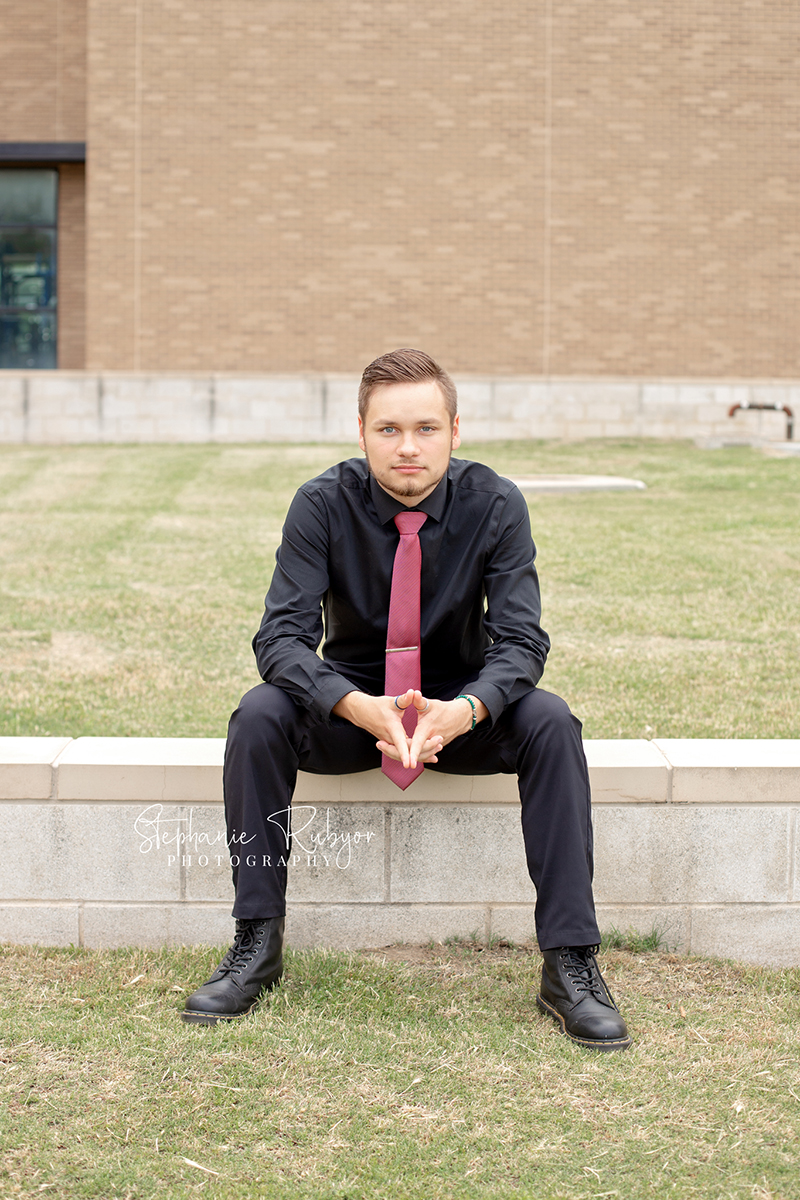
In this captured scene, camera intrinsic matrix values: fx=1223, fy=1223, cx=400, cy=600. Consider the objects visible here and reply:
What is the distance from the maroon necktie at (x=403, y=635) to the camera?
3031 mm

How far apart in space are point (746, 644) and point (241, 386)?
12.2m

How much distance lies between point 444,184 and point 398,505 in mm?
15599

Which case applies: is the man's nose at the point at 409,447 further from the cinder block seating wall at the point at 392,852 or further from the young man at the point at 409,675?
the cinder block seating wall at the point at 392,852

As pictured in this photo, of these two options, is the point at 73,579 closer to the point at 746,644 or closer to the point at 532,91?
the point at 746,644

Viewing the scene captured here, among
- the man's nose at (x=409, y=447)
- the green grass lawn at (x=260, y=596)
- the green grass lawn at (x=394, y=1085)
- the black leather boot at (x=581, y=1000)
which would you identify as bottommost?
the green grass lawn at (x=394, y=1085)

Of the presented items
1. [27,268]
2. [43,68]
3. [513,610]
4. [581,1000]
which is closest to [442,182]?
[43,68]

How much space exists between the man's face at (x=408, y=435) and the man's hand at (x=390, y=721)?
1.85 ft

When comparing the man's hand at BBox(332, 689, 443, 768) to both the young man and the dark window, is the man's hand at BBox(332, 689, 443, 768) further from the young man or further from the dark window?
the dark window

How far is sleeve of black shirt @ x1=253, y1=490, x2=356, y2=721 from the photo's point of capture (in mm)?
Result: 2973

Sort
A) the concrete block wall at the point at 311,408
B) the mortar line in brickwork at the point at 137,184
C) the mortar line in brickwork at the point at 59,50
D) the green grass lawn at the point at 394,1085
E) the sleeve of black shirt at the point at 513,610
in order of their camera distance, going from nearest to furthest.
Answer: the green grass lawn at the point at 394,1085 → the sleeve of black shirt at the point at 513,610 → the concrete block wall at the point at 311,408 → the mortar line in brickwork at the point at 137,184 → the mortar line in brickwork at the point at 59,50

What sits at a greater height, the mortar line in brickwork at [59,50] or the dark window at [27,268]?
the mortar line in brickwork at [59,50]

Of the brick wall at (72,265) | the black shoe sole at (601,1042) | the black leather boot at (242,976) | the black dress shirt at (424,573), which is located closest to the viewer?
the black shoe sole at (601,1042)

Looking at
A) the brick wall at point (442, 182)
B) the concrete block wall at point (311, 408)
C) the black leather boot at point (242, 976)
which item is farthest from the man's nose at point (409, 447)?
the brick wall at point (442, 182)

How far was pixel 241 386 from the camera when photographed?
16.9 meters
